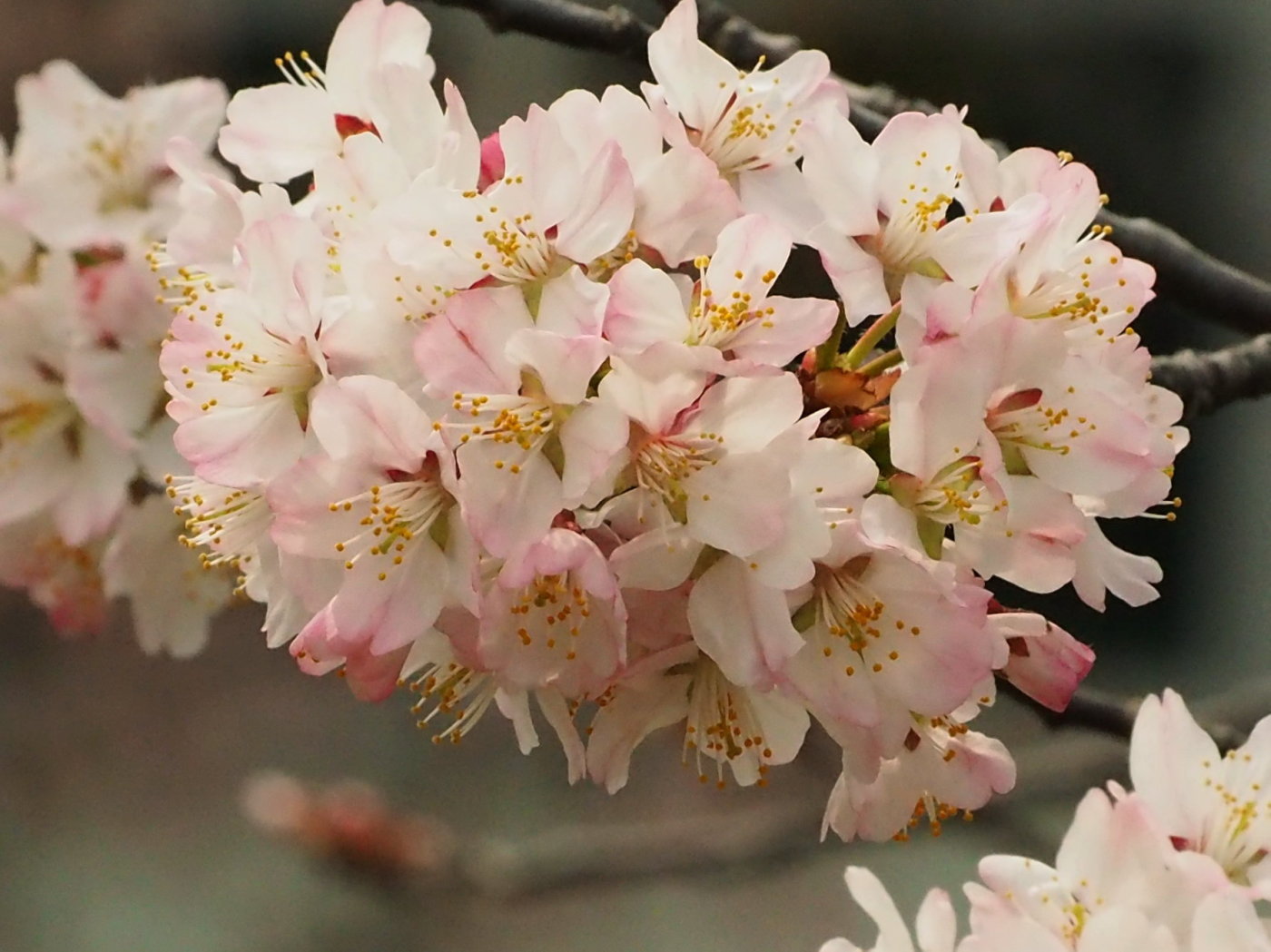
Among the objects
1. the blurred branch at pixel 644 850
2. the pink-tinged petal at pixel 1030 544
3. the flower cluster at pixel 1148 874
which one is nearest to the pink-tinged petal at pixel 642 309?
the pink-tinged petal at pixel 1030 544

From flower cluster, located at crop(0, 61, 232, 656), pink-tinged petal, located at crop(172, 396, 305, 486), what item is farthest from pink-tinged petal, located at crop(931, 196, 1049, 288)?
flower cluster, located at crop(0, 61, 232, 656)

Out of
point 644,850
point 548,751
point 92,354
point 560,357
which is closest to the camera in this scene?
point 560,357

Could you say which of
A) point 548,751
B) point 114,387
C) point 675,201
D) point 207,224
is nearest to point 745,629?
point 675,201

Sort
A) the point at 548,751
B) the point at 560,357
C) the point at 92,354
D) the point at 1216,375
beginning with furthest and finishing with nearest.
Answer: the point at 548,751, the point at 92,354, the point at 1216,375, the point at 560,357

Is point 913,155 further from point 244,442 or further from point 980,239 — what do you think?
point 244,442

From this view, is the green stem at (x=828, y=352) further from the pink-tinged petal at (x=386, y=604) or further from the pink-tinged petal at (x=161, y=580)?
the pink-tinged petal at (x=161, y=580)

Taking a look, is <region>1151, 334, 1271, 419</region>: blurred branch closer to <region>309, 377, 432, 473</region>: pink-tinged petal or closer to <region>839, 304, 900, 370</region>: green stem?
<region>839, 304, 900, 370</region>: green stem
